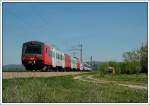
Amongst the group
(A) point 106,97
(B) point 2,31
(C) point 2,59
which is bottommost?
(A) point 106,97

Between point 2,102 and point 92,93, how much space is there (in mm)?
2117

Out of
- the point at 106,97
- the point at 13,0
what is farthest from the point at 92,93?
the point at 13,0

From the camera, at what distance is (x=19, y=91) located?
6840mm

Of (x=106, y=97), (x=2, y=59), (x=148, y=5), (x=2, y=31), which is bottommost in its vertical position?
(x=106, y=97)

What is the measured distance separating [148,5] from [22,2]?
6.16 ft

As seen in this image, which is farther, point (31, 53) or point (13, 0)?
point (31, 53)

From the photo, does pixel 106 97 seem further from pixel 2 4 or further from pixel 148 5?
pixel 2 4

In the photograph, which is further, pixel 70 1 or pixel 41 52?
pixel 41 52

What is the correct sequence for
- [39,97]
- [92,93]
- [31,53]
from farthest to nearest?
[31,53] < [92,93] < [39,97]

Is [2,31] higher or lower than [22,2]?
lower

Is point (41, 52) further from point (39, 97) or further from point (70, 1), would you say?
point (70, 1)

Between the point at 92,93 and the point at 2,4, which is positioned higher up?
the point at 2,4

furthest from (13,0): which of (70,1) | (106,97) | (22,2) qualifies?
(106,97)

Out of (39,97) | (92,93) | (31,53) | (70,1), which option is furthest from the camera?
(31,53)
